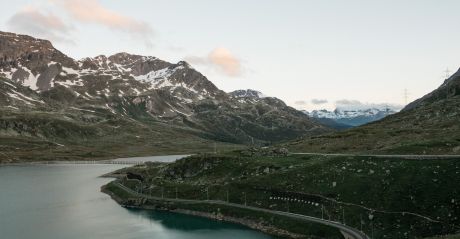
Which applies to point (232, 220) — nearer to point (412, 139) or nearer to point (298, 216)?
point (298, 216)

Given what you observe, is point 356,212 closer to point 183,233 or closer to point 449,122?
point 183,233

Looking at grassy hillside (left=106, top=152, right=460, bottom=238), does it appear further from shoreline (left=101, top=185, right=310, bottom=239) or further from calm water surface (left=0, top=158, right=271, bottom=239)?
calm water surface (left=0, top=158, right=271, bottom=239)

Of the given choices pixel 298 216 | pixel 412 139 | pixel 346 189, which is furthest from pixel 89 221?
pixel 412 139

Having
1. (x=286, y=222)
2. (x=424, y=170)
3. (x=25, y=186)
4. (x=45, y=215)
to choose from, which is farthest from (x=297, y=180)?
(x=25, y=186)

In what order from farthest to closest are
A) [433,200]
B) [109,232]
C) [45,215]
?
[45,215], [109,232], [433,200]

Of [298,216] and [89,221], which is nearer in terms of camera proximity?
[298,216]

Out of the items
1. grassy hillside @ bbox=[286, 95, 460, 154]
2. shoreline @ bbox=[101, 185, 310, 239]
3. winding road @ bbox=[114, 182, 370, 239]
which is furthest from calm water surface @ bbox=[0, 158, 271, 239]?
grassy hillside @ bbox=[286, 95, 460, 154]

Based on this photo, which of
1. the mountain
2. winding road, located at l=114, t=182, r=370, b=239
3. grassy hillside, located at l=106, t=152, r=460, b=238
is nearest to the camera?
winding road, located at l=114, t=182, r=370, b=239

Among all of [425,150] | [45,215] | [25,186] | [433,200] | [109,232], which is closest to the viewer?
[433,200]

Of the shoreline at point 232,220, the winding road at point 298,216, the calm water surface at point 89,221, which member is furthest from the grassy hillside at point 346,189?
the calm water surface at point 89,221
